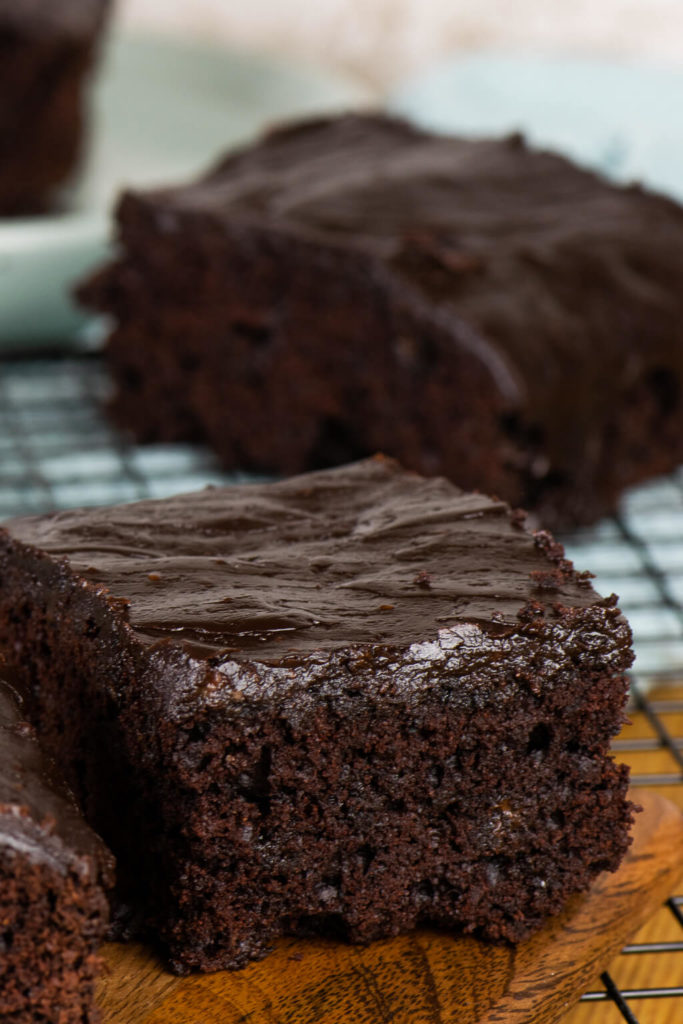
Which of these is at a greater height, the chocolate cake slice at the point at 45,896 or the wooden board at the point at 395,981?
the chocolate cake slice at the point at 45,896

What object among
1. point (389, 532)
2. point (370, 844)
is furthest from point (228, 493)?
point (370, 844)

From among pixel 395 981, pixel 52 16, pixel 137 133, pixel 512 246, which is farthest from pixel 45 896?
pixel 137 133

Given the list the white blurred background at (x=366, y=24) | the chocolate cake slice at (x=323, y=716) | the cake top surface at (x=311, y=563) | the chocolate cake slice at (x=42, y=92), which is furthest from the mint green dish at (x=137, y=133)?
the chocolate cake slice at (x=323, y=716)

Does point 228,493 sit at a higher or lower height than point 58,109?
lower

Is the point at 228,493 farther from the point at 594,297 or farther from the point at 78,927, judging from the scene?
the point at 594,297

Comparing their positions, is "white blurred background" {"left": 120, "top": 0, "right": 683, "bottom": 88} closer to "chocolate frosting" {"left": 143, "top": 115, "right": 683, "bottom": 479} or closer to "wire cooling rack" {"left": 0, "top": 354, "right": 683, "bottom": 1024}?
"chocolate frosting" {"left": 143, "top": 115, "right": 683, "bottom": 479}

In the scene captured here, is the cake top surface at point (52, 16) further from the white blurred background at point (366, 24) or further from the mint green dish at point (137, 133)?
the white blurred background at point (366, 24)
